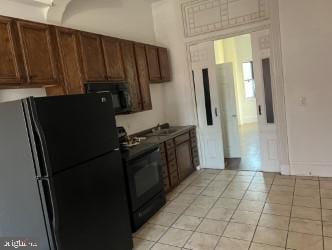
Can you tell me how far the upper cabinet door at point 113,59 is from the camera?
10.9 ft

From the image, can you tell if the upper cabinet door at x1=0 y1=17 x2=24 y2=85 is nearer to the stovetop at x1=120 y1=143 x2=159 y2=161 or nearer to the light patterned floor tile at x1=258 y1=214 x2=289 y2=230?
the stovetop at x1=120 y1=143 x2=159 y2=161

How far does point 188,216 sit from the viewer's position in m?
3.14

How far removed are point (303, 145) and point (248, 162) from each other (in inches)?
49.4

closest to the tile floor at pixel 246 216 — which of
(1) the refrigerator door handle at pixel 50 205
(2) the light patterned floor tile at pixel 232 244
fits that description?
(2) the light patterned floor tile at pixel 232 244

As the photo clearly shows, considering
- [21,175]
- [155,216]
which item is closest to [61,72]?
[21,175]

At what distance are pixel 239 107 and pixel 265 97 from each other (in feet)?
17.5

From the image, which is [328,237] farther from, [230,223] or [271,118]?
[271,118]

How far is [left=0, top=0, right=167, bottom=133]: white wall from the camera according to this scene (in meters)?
2.66

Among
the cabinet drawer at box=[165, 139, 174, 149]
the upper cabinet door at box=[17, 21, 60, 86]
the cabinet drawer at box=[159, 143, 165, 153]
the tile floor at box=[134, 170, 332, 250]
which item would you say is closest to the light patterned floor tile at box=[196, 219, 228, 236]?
the tile floor at box=[134, 170, 332, 250]

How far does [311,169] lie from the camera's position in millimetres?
3891

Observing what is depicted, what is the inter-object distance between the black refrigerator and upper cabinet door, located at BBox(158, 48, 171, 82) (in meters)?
2.60

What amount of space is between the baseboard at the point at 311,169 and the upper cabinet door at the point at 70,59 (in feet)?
11.2

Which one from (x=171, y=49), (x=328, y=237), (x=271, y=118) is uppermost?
(x=171, y=49)

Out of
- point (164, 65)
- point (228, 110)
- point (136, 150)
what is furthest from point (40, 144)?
point (228, 110)
